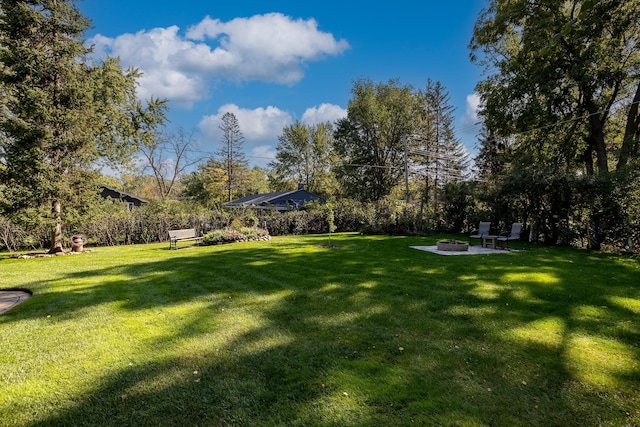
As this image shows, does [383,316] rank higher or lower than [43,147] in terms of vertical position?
lower

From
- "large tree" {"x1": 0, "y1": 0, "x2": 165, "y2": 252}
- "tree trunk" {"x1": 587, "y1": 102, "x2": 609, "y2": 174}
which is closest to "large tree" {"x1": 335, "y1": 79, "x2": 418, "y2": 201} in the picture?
"tree trunk" {"x1": 587, "y1": 102, "x2": 609, "y2": 174}

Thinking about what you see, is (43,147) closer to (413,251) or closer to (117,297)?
(117,297)

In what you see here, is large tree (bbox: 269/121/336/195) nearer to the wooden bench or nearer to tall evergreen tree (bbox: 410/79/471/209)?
tall evergreen tree (bbox: 410/79/471/209)

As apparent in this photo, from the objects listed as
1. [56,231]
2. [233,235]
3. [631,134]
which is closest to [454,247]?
[233,235]

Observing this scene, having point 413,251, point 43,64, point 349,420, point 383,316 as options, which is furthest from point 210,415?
point 43,64

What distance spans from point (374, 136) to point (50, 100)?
2567 centimetres

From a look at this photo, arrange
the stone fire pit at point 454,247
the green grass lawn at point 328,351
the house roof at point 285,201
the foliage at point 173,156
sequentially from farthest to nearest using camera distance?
the foliage at point 173,156 < the house roof at point 285,201 < the stone fire pit at point 454,247 < the green grass lawn at point 328,351

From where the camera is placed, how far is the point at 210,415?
2.29 m

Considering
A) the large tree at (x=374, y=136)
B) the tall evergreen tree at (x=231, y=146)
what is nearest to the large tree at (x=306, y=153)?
the large tree at (x=374, y=136)

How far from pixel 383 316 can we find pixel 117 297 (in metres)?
4.38

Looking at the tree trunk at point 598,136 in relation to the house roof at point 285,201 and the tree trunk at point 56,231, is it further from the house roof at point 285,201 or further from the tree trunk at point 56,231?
the tree trunk at point 56,231

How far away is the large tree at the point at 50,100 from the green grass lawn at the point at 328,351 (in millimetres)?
5375

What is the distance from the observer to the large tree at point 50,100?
31.8 ft

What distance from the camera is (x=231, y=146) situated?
3356cm
